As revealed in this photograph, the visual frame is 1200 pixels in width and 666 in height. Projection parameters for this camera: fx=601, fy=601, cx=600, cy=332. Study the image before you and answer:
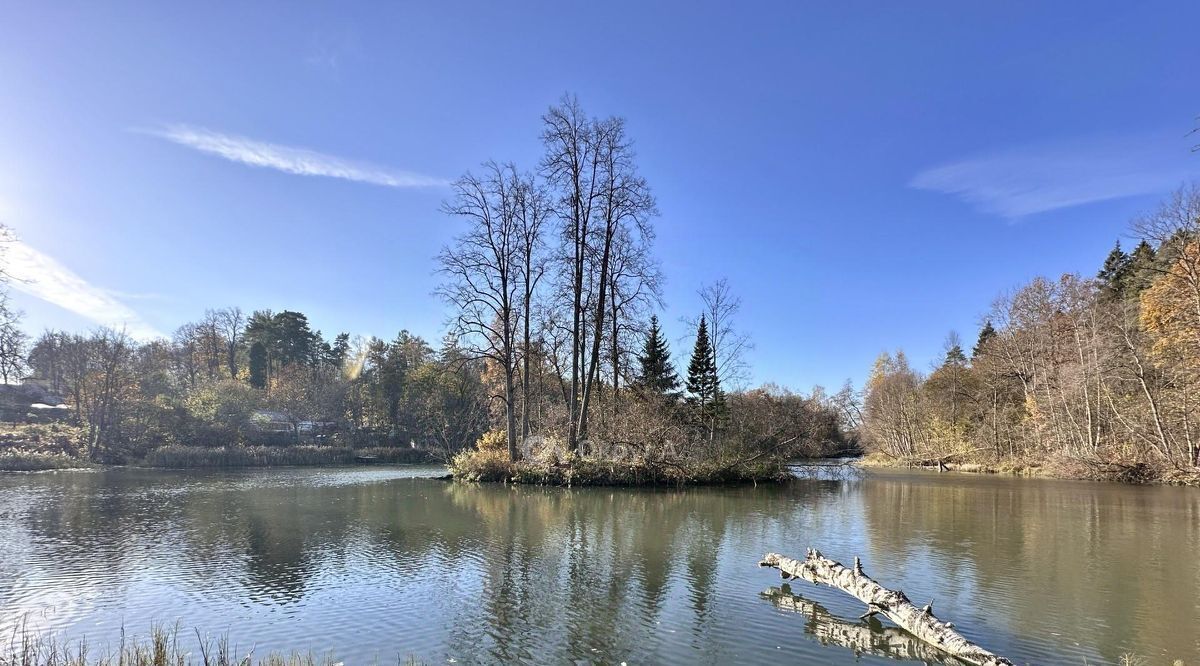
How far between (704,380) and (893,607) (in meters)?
33.0

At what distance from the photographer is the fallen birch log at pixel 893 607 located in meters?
6.39

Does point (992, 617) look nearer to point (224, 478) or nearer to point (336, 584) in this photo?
point (336, 584)

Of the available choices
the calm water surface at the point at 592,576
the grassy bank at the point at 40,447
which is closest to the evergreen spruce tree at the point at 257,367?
the grassy bank at the point at 40,447

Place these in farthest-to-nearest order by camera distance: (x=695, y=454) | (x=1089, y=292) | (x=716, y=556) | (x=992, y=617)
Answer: (x=1089, y=292), (x=695, y=454), (x=716, y=556), (x=992, y=617)

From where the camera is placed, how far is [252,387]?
60312 millimetres

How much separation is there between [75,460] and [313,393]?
2169 centimetres

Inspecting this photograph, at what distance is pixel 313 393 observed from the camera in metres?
59.4

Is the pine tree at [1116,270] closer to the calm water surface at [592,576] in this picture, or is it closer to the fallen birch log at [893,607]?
the calm water surface at [592,576]

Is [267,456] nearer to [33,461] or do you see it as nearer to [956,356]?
[33,461]

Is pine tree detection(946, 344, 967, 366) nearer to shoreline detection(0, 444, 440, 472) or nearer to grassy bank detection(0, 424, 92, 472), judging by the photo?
shoreline detection(0, 444, 440, 472)

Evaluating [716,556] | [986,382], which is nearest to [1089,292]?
[986,382]

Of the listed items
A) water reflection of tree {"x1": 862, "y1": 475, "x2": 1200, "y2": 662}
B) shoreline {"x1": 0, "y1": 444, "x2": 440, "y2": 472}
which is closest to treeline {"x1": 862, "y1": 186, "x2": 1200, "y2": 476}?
water reflection of tree {"x1": 862, "y1": 475, "x2": 1200, "y2": 662}

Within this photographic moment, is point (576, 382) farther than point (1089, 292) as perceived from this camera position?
No

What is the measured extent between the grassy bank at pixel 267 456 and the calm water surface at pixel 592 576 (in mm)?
21777
